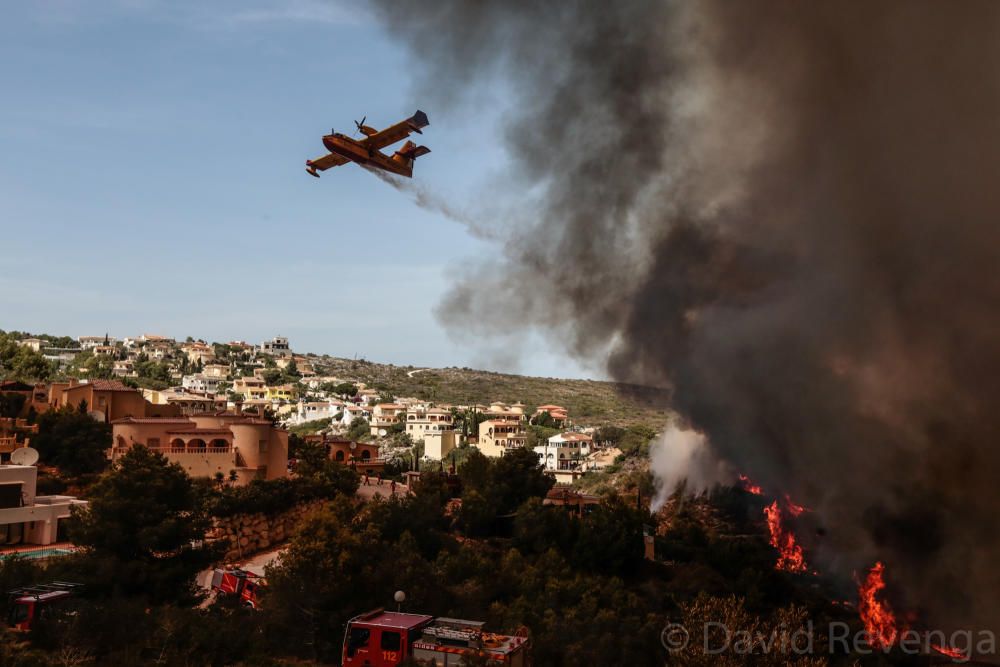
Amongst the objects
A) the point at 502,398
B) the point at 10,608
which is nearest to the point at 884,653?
the point at 10,608

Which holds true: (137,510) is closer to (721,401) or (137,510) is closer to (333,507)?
(333,507)

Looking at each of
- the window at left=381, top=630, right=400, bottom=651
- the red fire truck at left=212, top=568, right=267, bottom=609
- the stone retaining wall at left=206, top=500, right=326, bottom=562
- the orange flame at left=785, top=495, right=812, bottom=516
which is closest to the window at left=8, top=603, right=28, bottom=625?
the red fire truck at left=212, top=568, right=267, bottom=609

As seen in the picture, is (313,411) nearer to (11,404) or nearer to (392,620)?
(11,404)

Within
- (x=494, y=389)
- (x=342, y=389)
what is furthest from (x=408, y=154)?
(x=494, y=389)

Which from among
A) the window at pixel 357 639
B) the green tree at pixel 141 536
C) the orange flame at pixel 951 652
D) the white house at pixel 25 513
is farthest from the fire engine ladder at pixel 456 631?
the orange flame at pixel 951 652

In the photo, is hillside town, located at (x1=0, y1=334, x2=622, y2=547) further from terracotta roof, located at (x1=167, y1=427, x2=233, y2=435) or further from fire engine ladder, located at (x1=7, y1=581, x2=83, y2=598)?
fire engine ladder, located at (x1=7, y1=581, x2=83, y2=598)

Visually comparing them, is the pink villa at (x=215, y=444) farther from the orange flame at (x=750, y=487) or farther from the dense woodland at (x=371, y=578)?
the orange flame at (x=750, y=487)
